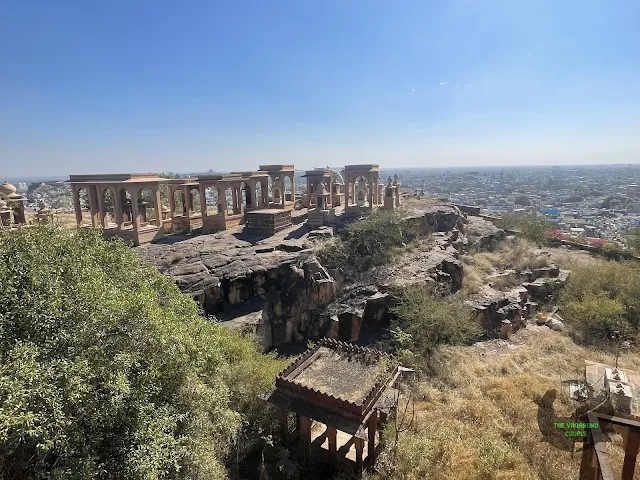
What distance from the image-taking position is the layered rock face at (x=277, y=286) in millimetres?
19531

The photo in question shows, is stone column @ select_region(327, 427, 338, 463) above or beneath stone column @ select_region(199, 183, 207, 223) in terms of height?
beneath

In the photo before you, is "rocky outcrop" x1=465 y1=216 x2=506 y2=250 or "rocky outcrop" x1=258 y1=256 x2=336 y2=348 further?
"rocky outcrop" x1=465 y1=216 x2=506 y2=250

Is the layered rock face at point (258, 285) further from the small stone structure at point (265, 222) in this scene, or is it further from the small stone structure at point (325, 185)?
the small stone structure at point (325, 185)

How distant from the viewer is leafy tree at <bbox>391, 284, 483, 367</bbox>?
55.9 ft

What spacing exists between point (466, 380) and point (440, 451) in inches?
208

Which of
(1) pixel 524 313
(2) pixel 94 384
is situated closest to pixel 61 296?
(2) pixel 94 384

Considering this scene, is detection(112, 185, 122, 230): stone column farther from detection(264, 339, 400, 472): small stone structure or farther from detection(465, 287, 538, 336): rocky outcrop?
detection(465, 287, 538, 336): rocky outcrop

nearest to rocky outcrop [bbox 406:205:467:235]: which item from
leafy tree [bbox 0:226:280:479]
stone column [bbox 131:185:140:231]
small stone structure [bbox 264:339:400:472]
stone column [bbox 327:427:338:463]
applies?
small stone structure [bbox 264:339:400:472]

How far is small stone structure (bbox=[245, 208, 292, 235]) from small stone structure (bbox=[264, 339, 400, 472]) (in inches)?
598

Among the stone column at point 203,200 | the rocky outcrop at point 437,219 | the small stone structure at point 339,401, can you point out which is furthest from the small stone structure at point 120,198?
the rocky outcrop at point 437,219

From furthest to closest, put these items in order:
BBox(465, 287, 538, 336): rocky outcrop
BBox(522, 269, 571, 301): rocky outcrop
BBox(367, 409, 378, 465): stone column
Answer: BBox(522, 269, 571, 301): rocky outcrop
BBox(465, 287, 538, 336): rocky outcrop
BBox(367, 409, 378, 465): stone column

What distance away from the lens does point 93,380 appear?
6758 mm

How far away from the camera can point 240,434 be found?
11070 millimetres

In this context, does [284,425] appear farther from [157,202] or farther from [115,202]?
[115,202]
